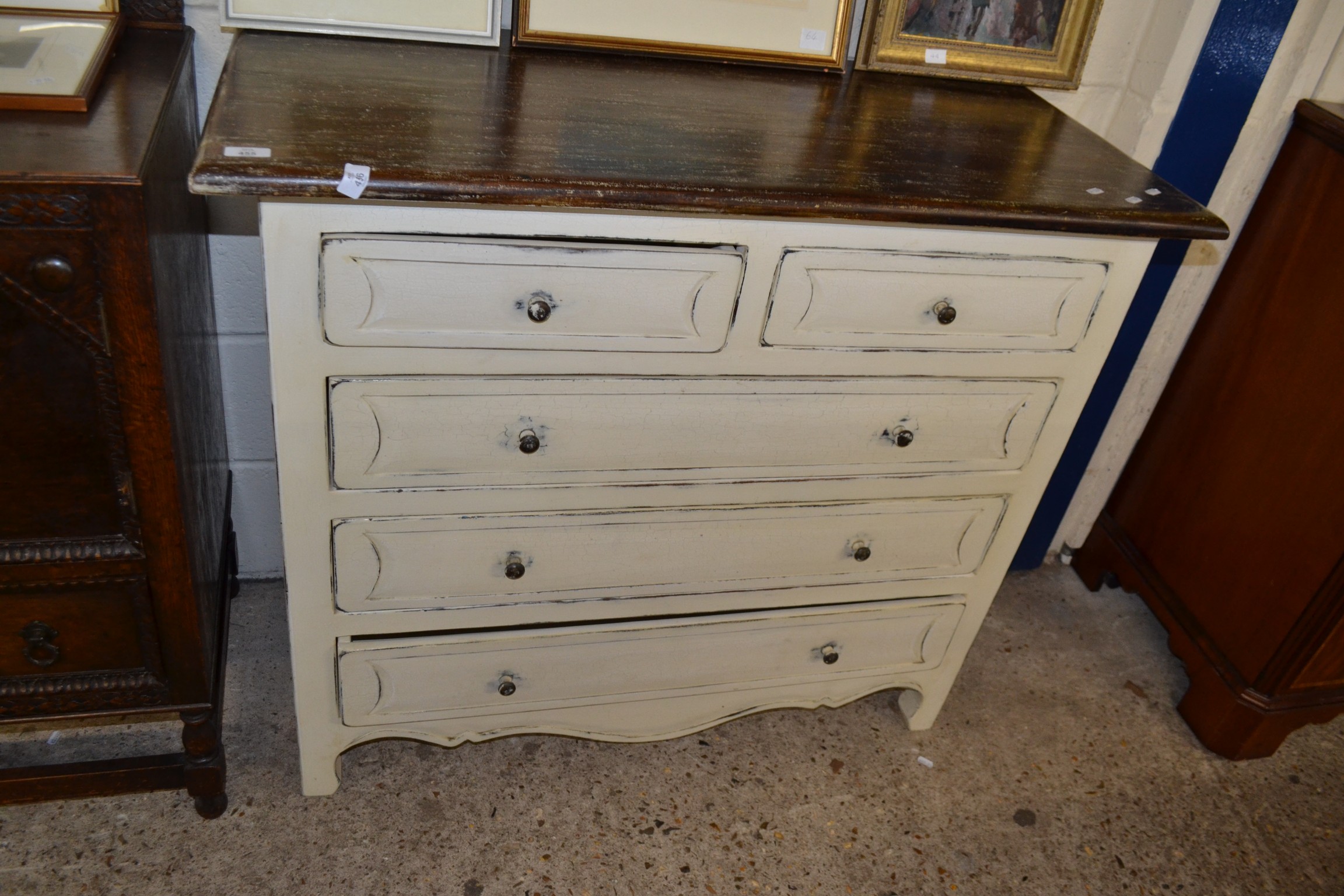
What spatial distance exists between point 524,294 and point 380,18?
2.06 feet

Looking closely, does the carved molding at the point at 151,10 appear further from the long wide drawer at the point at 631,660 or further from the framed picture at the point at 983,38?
the framed picture at the point at 983,38

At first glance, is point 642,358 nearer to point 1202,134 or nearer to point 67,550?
point 67,550

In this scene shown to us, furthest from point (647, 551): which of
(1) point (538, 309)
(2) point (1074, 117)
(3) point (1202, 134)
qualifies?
(3) point (1202, 134)

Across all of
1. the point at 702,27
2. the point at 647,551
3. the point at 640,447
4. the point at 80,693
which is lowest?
the point at 80,693

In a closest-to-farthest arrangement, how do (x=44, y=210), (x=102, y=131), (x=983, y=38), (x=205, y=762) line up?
(x=44, y=210)
(x=102, y=131)
(x=205, y=762)
(x=983, y=38)

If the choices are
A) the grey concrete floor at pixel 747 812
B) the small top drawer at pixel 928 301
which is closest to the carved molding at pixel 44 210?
the small top drawer at pixel 928 301

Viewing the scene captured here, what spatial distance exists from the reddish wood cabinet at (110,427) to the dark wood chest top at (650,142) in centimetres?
15

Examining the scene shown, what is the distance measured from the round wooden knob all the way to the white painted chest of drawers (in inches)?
9.4

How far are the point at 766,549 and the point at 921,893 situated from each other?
0.70 m

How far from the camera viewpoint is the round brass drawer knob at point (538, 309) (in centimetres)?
134

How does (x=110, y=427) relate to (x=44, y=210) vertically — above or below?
below

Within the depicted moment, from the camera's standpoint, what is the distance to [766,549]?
1.71 m

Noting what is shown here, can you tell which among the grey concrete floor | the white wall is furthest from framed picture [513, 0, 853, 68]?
the grey concrete floor

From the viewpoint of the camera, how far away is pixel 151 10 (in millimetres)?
1600
